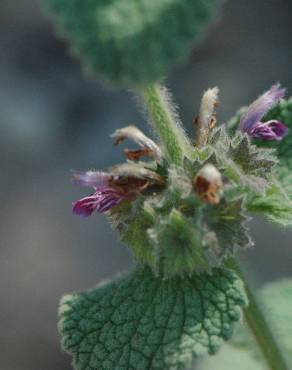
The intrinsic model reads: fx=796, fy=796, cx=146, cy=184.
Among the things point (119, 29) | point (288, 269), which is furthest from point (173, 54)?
point (288, 269)

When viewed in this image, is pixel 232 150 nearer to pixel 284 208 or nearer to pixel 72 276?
pixel 284 208

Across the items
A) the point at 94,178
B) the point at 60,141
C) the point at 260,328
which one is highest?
the point at 60,141

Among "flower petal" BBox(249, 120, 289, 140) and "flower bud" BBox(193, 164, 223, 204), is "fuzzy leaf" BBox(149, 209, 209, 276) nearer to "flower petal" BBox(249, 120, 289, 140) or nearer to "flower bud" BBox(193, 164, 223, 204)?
"flower bud" BBox(193, 164, 223, 204)

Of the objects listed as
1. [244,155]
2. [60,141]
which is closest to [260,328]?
[244,155]

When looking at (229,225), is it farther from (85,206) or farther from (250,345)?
(250,345)

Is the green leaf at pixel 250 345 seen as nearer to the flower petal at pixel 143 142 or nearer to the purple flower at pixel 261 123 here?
the purple flower at pixel 261 123

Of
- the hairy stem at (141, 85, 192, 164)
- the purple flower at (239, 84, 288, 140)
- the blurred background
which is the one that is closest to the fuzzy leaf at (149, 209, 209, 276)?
the hairy stem at (141, 85, 192, 164)

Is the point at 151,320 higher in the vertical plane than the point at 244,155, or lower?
lower
